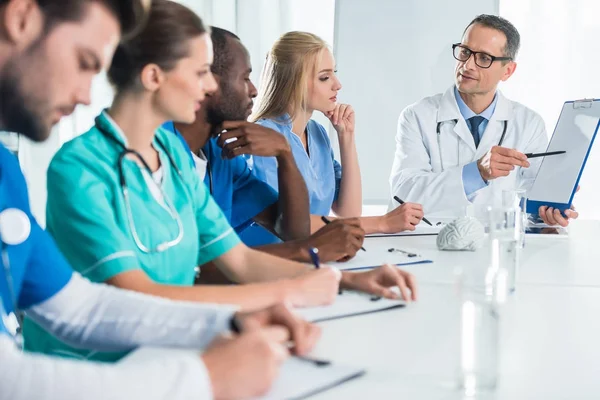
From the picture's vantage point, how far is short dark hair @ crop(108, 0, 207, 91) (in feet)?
4.97

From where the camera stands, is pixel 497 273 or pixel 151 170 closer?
pixel 497 273

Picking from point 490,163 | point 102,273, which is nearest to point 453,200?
point 490,163

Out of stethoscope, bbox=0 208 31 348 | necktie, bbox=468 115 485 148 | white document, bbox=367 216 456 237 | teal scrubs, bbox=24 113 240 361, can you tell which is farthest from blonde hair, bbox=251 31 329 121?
stethoscope, bbox=0 208 31 348

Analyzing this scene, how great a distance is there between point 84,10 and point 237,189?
4.70 feet

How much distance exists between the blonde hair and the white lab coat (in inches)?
27.5

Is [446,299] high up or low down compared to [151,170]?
down

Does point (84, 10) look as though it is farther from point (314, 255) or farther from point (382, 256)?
point (382, 256)

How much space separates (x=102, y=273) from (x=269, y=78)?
1.70 m

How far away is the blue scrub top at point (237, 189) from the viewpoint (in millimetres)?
2311

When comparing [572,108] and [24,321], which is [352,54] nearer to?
[572,108]

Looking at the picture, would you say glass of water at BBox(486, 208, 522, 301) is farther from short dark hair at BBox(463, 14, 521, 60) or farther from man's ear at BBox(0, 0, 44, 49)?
short dark hair at BBox(463, 14, 521, 60)

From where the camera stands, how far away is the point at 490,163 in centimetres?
293

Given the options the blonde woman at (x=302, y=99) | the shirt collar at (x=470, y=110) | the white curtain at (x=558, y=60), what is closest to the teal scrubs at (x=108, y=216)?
the blonde woman at (x=302, y=99)

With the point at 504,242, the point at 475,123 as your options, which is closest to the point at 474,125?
the point at 475,123
